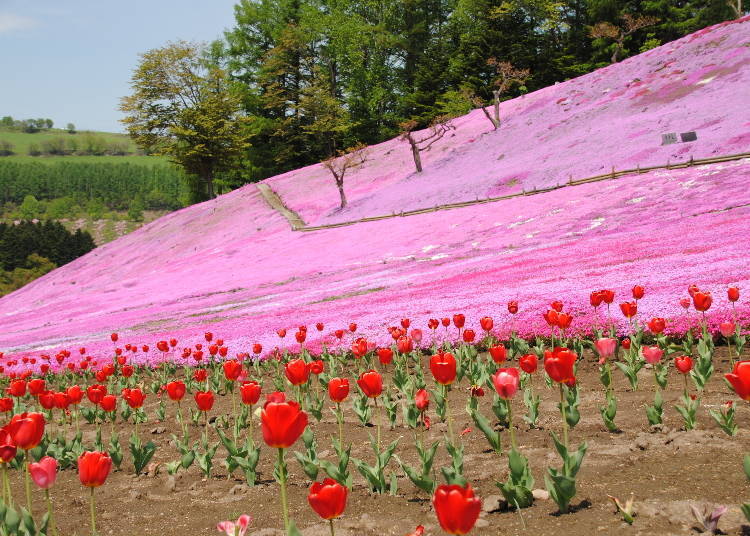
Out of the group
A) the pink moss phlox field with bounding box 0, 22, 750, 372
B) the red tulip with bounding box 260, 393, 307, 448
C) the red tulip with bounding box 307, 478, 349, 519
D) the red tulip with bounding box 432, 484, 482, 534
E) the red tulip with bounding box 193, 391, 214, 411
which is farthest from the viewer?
the pink moss phlox field with bounding box 0, 22, 750, 372

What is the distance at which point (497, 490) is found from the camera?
166 inches

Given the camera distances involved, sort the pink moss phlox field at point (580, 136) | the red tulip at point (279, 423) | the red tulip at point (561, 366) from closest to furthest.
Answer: the red tulip at point (279, 423) → the red tulip at point (561, 366) → the pink moss phlox field at point (580, 136)

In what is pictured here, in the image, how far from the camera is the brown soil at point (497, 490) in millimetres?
3533

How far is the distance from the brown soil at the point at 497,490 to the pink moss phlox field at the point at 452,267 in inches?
168

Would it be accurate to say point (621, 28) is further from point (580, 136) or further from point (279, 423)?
point (279, 423)

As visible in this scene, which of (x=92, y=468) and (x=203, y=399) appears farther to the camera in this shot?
(x=203, y=399)

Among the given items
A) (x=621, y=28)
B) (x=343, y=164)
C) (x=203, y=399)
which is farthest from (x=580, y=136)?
(x=203, y=399)

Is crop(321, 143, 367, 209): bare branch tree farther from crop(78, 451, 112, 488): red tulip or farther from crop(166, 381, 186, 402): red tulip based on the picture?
crop(78, 451, 112, 488): red tulip

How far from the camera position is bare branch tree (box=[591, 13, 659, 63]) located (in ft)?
174

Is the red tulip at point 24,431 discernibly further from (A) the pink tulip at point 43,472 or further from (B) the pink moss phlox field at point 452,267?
(B) the pink moss phlox field at point 452,267

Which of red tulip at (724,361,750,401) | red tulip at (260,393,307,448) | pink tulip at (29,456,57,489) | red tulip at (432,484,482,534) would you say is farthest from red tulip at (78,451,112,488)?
red tulip at (724,361,750,401)

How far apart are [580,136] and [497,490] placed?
38.7m

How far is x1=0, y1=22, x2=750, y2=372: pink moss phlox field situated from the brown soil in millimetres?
4272

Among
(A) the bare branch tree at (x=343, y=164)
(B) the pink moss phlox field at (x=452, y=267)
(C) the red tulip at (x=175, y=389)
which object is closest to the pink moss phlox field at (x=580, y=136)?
(B) the pink moss phlox field at (x=452, y=267)
